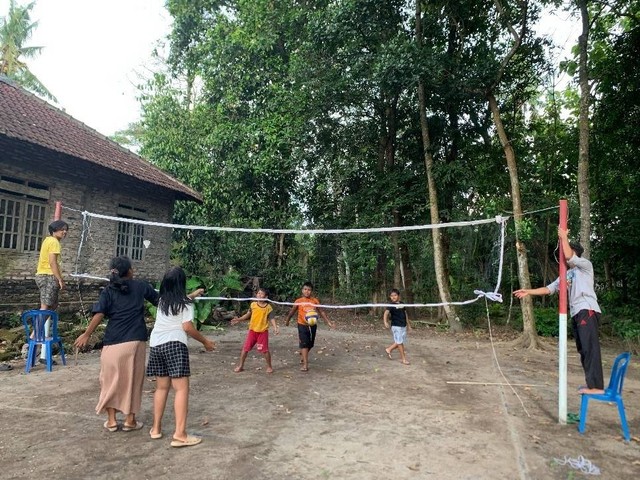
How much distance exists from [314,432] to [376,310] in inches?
468

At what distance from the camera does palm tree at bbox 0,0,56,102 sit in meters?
24.0

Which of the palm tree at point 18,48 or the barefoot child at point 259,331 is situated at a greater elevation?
the palm tree at point 18,48

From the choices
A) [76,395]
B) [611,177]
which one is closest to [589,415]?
[76,395]

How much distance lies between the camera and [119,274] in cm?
404

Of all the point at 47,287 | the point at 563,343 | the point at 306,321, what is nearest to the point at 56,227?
the point at 47,287

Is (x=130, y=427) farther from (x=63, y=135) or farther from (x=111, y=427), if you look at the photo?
(x=63, y=135)

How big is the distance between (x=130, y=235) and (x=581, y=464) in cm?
1218

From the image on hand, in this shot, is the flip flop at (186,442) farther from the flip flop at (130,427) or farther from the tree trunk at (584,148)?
Result: the tree trunk at (584,148)

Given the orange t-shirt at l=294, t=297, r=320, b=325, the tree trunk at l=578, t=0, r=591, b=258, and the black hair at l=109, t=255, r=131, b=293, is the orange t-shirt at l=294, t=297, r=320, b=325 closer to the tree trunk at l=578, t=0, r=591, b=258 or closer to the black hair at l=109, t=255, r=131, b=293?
the black hair at l=109, t=255, r=131, b=293

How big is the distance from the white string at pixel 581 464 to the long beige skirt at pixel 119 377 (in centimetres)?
365

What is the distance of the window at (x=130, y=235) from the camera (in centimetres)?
1245

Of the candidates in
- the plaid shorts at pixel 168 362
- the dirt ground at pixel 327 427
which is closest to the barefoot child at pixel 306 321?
the dirt ground at pixel 327 427

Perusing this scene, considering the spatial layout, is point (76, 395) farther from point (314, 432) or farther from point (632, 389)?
point (632, 389)

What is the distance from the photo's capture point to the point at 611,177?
43.5 ft
